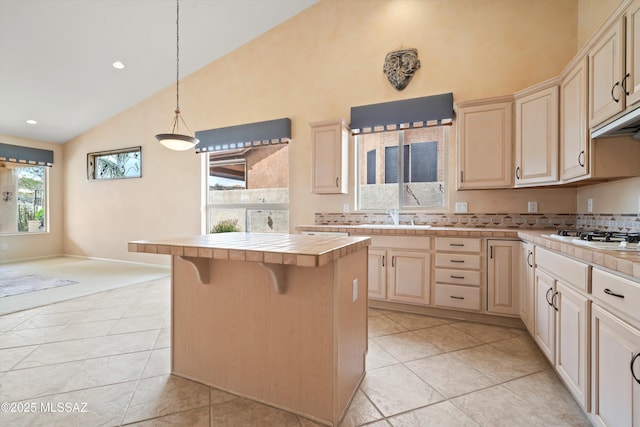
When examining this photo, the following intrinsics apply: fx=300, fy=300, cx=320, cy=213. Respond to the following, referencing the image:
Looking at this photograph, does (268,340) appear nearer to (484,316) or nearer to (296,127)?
(484,316)

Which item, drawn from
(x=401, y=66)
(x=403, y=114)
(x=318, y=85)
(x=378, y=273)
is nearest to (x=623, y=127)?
(x=403, y=114)

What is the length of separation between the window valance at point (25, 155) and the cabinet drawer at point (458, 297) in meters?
7.80

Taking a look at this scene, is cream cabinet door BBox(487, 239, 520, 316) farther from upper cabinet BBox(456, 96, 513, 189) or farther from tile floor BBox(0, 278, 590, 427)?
upper cabinet BBox(456, 96, 513, 189)

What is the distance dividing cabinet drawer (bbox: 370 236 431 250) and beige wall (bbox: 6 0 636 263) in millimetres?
818

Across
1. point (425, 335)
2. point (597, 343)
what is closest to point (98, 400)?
point (425, 335)

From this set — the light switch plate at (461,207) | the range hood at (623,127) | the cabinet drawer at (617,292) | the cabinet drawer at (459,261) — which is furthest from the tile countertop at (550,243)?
the range hood at (623,127)

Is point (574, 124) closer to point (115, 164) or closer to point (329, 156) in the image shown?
point (329, 156)

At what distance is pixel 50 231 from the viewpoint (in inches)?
255

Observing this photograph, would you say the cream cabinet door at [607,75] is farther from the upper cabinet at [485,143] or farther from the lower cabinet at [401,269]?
the lower cabinet at [401,269]

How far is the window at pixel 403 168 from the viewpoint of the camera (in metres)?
3.60

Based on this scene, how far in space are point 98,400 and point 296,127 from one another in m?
3.55

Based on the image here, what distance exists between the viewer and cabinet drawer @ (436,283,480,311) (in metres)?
2.82

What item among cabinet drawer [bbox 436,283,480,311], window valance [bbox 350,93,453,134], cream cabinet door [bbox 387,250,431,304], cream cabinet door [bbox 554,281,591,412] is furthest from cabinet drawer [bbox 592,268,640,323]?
window valance [bbox 350,93,453,134]

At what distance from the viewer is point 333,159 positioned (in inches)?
146
